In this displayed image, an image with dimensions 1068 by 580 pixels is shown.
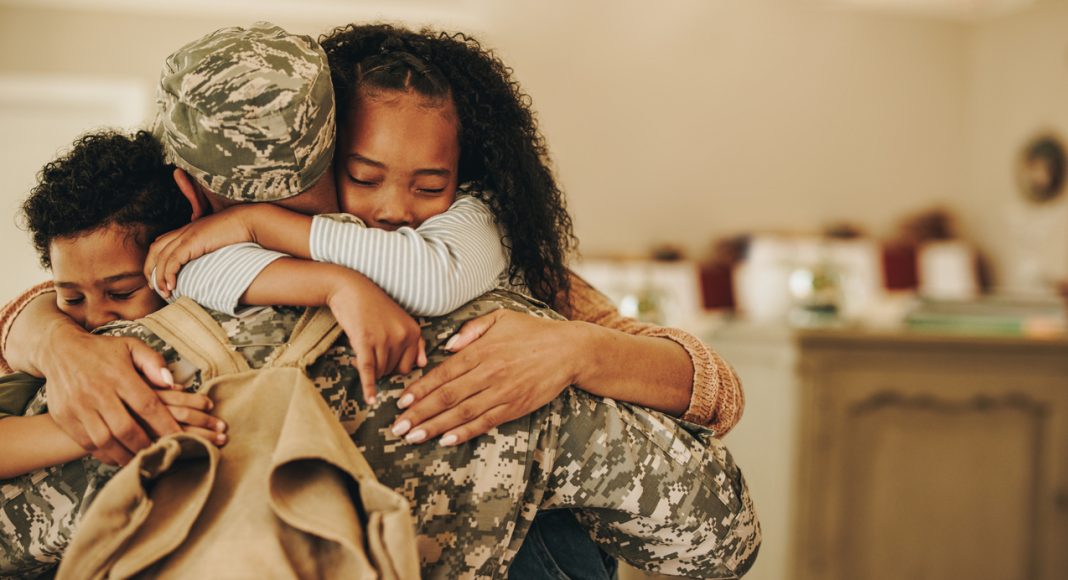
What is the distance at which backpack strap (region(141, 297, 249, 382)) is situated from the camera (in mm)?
787

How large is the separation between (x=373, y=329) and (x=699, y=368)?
1.54 ft

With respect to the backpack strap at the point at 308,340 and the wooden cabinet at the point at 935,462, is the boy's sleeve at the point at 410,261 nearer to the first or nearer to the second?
the backpack strap at the point at 308,340

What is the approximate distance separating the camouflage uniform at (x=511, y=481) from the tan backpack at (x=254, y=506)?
0.08m

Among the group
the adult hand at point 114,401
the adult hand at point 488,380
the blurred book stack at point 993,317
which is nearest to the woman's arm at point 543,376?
the adult hand at point 488,380

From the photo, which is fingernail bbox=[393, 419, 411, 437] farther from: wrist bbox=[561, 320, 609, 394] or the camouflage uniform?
wrist bbox=[561, 320, 609, 394]

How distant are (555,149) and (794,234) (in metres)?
1.62

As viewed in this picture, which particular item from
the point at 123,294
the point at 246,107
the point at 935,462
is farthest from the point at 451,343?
the point at 935,462

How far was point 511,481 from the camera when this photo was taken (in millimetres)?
900

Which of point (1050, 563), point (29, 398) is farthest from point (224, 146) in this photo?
point (1050, 563)

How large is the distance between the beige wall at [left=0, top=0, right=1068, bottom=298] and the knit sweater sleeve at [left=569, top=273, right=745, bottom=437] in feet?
13.1

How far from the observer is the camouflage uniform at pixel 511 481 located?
82 cm

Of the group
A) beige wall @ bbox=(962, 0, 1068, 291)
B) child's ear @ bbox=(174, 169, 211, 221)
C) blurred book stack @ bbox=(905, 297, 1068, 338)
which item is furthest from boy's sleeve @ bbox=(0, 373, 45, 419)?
beige wall @ bbox=(962, 0, 1068, 291)

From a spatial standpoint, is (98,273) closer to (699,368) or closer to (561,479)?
(561,479)

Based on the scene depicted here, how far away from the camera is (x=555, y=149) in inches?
208
